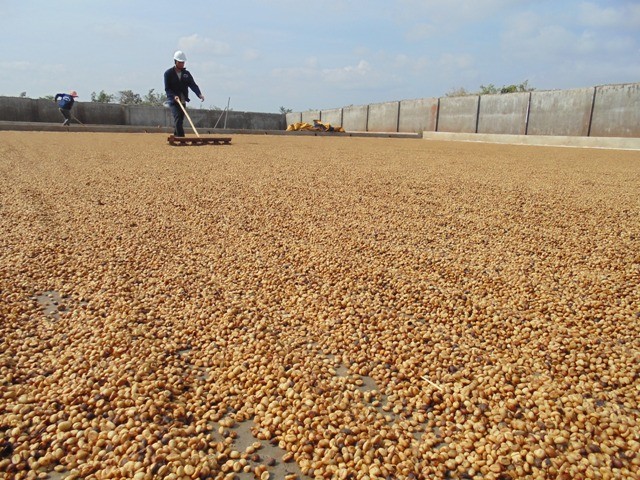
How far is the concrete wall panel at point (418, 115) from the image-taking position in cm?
2366

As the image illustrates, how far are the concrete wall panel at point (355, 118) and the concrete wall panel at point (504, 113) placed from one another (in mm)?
9274

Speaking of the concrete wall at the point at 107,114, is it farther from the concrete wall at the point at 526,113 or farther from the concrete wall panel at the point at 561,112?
the concrete wall panel at the point at 561,112

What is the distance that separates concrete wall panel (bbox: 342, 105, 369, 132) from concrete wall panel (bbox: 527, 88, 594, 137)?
1204 centimetres

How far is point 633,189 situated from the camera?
240 inches

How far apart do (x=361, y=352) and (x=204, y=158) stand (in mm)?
7301

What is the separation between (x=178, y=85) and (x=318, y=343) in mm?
10432

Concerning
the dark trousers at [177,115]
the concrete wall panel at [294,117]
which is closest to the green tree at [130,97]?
the concrete wall panel at [294,117]

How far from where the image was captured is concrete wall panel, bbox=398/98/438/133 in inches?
931

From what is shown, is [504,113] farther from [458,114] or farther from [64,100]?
[64,100]

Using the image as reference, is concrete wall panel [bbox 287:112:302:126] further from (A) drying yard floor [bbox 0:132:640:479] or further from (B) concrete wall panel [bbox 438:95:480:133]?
(A) drying yard floor [bbox 0:132:640:479]

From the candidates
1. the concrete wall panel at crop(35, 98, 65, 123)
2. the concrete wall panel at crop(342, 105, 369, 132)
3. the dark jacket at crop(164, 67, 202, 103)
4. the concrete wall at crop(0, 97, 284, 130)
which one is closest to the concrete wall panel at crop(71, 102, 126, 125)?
the concrete wall at crop(0, 97, 284, 130)

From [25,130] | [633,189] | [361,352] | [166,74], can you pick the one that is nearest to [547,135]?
[633,189]

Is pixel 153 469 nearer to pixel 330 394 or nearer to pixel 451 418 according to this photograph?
pixel 330 394

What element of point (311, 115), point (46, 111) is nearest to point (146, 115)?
point (46, 111)
